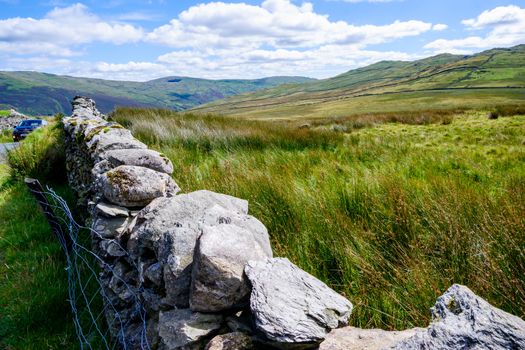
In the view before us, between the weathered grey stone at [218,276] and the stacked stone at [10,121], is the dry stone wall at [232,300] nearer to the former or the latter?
the weathered grey stone at [218,276]

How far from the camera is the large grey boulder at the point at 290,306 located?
1622mm

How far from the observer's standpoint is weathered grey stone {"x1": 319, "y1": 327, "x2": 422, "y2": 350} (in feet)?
5.49

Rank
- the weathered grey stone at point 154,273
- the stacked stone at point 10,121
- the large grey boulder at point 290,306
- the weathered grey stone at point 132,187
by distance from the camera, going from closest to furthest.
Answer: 1. the large grey boulder at point 290,306
2. the weathered grey stone at point 154,273
3. the weathered grey stone at point 132,187
4. the stacked stone at point 10,121

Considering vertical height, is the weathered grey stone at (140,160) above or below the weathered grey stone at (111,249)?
above

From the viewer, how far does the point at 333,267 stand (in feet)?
9.84

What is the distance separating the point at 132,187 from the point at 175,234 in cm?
141

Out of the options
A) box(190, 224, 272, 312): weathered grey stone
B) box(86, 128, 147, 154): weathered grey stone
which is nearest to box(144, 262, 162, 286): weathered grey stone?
box(190, 224, 272, 312): weathered grey stone

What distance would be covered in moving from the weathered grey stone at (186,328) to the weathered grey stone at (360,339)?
63cm

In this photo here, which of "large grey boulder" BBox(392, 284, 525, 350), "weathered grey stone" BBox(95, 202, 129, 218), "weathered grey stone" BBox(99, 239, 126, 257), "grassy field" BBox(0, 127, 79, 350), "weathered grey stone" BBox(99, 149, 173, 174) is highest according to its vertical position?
"weathered grey stone" BBox(99, 149, 173, 174)

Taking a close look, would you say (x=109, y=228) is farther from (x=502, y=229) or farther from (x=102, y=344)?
(x=502, y=229)

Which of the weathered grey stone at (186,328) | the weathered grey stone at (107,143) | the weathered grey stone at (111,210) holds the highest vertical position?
the weathered grey stone at (107,143)

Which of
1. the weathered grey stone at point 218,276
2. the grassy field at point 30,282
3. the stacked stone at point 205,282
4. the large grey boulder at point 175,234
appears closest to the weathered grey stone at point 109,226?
the stacked stone at point 205,282

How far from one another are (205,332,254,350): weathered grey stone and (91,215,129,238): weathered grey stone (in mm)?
1913

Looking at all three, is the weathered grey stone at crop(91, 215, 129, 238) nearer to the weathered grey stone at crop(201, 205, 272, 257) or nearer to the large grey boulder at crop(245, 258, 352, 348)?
the weathered grey stone at crop(201, 205, 272, 257)
